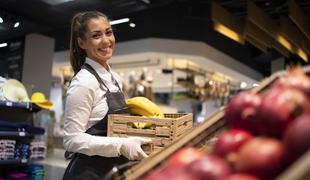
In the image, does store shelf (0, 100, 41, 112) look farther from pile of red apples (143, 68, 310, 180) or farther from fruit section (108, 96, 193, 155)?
pile of red apples (143, 68, 310, 180)

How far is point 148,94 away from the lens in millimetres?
9078

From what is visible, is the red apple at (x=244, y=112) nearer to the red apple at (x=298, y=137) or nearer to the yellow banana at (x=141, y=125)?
the red apple at (x=298, y=137)

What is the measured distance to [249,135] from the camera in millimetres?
740

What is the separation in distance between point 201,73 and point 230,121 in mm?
9687

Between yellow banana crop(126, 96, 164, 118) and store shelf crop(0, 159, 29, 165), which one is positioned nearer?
yellow banana crop(126, 96, 164, 118)

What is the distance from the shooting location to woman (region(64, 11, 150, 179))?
158 centimetres

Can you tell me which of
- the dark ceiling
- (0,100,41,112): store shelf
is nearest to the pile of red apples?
(0,100,41,112): store shelf

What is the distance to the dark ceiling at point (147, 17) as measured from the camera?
16.9ft

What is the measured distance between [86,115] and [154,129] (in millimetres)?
327

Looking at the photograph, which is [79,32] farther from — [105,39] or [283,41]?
[283,41]

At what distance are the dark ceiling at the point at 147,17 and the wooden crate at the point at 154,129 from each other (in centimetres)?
351

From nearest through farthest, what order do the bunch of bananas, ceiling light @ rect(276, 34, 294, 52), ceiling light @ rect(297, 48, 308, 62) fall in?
the bunch of bananas < ceiling light @ rect(276, 34, 294, 52) < ceiling light @ rect(297, 48, 308, 62)

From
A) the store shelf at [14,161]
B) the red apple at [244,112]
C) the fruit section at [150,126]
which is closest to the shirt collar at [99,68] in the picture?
the fruit section at [150,126]

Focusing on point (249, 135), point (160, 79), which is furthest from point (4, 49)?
point (160, 79)
